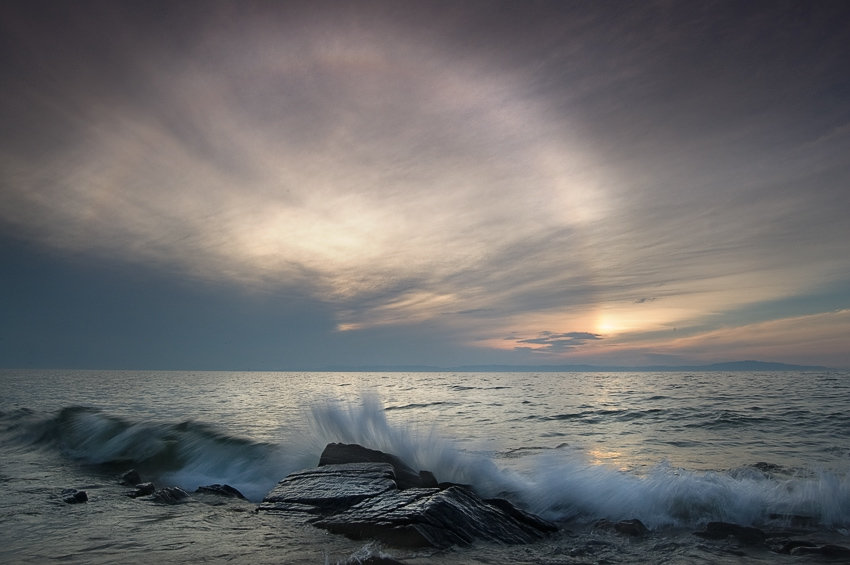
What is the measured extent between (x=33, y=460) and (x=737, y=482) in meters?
22.0

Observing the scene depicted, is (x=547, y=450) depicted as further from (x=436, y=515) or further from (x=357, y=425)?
(x=436, y=515)

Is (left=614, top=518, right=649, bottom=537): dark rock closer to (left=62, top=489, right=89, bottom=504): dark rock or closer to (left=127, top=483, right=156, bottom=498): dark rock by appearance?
(left=127, top=483, right=156, bottom=498): dark rock

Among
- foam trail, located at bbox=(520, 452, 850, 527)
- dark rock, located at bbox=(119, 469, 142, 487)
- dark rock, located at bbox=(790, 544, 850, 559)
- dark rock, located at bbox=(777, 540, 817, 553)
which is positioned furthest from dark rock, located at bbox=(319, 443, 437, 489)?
dark rock, located at bbox=(790, 544, 850, 559)

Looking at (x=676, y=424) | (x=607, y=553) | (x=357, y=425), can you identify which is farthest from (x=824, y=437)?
(x=357, y=425)

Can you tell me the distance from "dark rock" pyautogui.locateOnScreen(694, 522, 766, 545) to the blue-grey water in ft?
0.82

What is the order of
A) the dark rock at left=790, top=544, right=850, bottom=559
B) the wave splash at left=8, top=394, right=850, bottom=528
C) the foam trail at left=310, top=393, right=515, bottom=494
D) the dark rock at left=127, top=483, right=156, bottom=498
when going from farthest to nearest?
the foam trail at left=310, top=393, right=515, bottom=494 → the dark rock at left=127, top=483, right=156, bottom=498 → the wave splash at left=8, top=394, right=850, bottom=528 → the dark rock at left=790, top=544, right=850, bottom=559

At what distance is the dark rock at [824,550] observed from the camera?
22.7 feet

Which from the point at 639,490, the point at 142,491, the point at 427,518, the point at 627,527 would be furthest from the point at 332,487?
the point at 639,490

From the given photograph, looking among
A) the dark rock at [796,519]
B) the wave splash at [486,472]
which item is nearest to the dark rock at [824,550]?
the dark rock at [796,519]

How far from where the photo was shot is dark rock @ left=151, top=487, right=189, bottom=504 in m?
10.4

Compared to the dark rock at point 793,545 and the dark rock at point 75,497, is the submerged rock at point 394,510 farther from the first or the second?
the dark rock at point 75,497

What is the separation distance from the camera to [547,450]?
1681 cm

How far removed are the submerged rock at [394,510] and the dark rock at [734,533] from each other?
261 cm

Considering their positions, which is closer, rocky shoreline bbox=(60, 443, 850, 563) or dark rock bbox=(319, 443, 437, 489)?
rocky shoreline bbox=(60, 443, 850, 563)
